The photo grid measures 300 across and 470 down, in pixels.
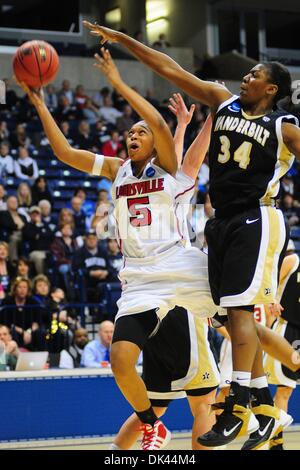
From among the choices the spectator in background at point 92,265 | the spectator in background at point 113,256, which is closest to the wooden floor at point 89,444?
the spectator in background at point 92,265

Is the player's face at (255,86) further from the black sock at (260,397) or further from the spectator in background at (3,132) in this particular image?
the spectator in background at (3,132)

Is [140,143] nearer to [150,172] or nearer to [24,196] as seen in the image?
[150,172]

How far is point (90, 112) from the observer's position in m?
17.5

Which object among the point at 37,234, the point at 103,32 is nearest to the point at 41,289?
the point at 37,234

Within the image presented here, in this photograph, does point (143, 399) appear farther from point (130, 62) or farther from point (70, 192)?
point (130, 62)

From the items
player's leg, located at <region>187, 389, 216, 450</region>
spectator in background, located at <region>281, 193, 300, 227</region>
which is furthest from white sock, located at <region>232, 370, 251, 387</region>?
spectator in background, located at <region>281, 193, 300, 227</region>

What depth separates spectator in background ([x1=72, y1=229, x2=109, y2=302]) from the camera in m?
11.8

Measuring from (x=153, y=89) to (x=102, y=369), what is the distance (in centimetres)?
1322

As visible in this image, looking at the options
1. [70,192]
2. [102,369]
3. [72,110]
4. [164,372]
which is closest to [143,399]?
[164,372]

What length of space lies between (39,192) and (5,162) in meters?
1.02

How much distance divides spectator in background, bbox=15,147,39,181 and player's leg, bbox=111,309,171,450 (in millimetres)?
9302

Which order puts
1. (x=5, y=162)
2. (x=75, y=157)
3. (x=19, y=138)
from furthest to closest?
1. (x=19, y=138)
2. (x=5, y=162)
3. (x=75, y=157)

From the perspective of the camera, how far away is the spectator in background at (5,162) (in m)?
13.9

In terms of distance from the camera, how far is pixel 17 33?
21.1m
